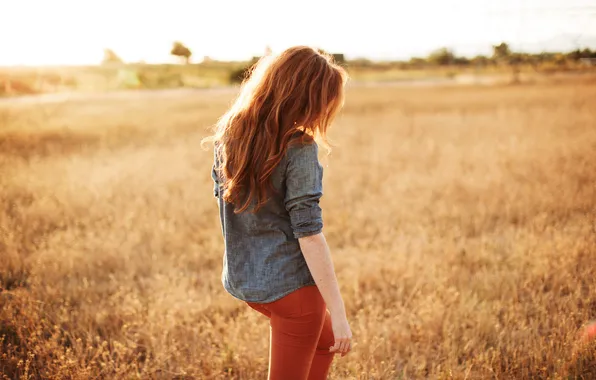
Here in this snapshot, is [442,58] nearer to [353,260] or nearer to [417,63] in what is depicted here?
[417,63]

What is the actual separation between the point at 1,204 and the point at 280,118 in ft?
19.4

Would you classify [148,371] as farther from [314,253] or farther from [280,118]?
[280,118]

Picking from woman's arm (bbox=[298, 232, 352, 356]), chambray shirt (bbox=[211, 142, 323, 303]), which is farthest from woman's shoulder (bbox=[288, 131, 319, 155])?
woman's arm (bbox=[298, 232, 352, 356])

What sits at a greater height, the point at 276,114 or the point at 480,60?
the point at 480,60

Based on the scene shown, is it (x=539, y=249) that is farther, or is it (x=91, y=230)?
(x=91, y=230)

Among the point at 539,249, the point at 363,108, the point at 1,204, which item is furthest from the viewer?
the point at 363,108

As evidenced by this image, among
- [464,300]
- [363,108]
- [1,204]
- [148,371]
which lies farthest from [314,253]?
[363,108]

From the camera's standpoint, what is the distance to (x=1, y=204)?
20.0 feet

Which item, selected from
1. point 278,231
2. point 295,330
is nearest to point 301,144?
point 278,231

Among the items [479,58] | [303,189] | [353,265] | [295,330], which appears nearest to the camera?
[303,189]

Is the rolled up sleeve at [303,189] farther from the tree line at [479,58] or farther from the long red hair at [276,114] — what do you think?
the tree line at [479,58]

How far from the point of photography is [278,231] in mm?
1726

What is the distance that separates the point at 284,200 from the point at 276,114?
0.31 metres

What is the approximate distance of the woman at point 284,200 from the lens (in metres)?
1.61
